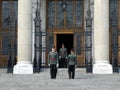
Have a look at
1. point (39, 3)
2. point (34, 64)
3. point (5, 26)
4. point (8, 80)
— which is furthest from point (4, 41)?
point (8, 80)

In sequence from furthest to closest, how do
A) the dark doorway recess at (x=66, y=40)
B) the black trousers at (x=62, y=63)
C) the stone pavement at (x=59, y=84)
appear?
the dark doorway recess at (x=66, y=40), the black trousers at (x=62, y=63), the stone pavement at (x=59, y=84)

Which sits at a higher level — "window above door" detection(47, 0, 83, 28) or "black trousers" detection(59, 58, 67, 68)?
"window above door" detection(47, 0, 83, 28)

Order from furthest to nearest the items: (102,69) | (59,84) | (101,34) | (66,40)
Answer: (66,40) < (101,34) < (102,69) < (59,84)

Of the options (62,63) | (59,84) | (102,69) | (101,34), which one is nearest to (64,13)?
(62,63)

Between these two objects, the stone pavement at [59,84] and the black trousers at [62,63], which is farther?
the black trousers at [62,63]

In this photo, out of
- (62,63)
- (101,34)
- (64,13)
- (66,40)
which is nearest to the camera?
(101,34)

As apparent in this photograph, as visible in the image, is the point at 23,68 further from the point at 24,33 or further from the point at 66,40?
the point at 66,40

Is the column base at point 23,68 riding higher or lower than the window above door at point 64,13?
lower

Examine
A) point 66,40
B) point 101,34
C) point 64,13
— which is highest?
point 64,13

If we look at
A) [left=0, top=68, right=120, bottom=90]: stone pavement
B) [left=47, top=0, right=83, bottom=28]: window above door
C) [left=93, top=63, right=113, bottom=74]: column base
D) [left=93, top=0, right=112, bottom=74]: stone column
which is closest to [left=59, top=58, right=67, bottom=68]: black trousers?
[left=93, top=0, right=112, bottom=74]: stone column

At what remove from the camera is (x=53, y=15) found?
33.2 meters

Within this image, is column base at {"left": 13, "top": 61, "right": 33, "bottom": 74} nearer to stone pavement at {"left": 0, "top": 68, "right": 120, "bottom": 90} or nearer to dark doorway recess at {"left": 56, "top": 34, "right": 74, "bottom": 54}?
stone pavement at {"left": 0, "top": 68, "right": 120, "bottom": 90}

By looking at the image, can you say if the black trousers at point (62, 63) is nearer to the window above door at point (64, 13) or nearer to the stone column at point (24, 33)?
the stone column at point (24, 33)

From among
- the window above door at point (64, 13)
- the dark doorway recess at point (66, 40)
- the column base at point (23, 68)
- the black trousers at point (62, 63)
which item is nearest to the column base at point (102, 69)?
the black trousers at point (62, 63)
